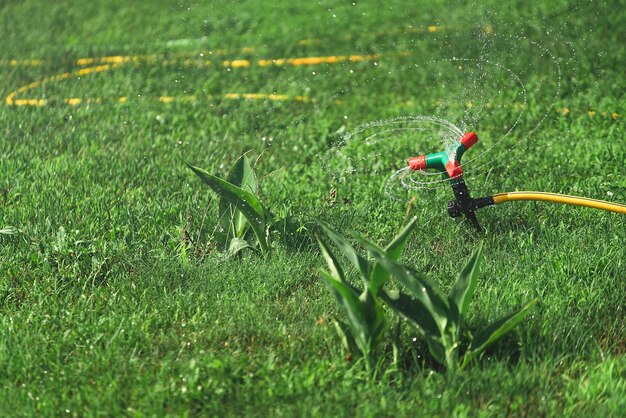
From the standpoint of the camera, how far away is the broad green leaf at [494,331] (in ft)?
10.1

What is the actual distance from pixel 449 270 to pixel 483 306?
0.42 metres

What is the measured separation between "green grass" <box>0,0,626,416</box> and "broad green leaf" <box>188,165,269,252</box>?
124 millimetres

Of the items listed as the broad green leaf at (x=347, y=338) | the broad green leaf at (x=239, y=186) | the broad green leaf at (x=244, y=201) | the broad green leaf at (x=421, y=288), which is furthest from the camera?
the broad green leaf at (x=239, y=186)

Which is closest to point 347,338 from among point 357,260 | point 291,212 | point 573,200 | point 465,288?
point 357,260

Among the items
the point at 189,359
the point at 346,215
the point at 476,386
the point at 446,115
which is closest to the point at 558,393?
the point at 476,386

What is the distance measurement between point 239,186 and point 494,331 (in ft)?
4.44

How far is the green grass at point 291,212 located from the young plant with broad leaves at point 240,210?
8cm

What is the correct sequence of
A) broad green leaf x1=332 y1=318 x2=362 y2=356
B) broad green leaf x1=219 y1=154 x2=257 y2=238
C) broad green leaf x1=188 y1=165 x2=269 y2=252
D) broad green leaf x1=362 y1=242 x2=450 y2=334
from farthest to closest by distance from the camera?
broad green leaf x1=219 y1=154 x2=257 y2=238
broad green leaf x1=188 y1=165 x2=269 y2=252
broad green leaf x1=332 y1=318 x2=362 y2=356
broad green leaf x1=362 y1=242 x2=450 y2=334

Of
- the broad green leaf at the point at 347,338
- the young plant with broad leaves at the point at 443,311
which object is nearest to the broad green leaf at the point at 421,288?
the young plant with broad leaves at the point at 443,311

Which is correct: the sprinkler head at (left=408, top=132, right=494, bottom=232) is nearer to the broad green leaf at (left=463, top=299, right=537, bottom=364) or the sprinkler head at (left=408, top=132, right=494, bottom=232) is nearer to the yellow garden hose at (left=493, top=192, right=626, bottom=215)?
the yellow garden hose at (left=493, top=192, right=626, bottom=215)

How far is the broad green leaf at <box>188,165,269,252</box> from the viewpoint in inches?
151

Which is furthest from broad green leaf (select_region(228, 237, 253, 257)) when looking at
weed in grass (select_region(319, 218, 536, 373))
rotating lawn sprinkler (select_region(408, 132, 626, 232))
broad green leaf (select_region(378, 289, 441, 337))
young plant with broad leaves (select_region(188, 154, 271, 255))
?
broad green leaf (select_region(378, 289, 441, 337))

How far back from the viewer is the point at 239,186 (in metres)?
4.09

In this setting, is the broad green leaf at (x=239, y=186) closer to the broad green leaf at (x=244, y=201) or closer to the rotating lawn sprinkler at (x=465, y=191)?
the broad green leaf at (x=244, y=201)
